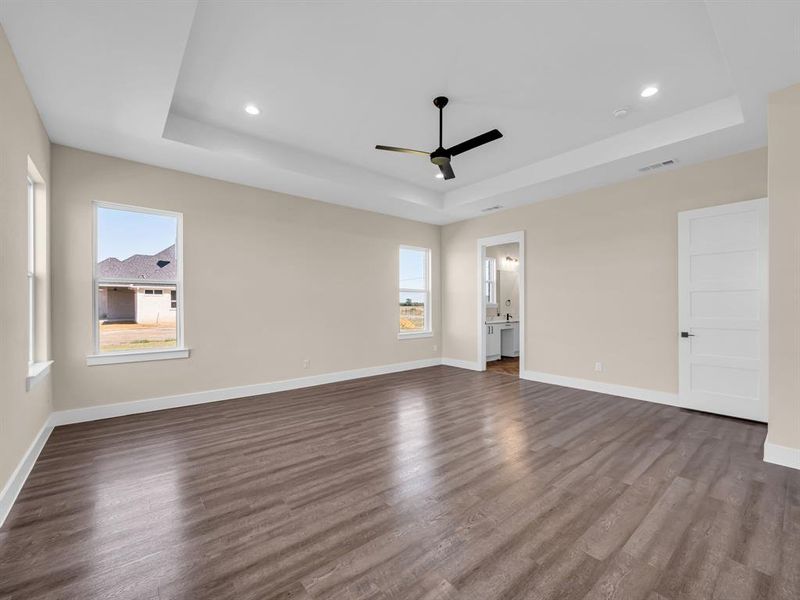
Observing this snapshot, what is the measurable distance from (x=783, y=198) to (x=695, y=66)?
1.24m

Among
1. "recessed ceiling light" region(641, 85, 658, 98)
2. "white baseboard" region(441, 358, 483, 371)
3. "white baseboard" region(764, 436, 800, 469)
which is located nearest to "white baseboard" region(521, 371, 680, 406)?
"white baseboard" region(441, 358, 483, 371)

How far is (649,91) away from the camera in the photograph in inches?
131

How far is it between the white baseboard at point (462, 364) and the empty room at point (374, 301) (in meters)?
1.04

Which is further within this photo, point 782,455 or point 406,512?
point 782,455

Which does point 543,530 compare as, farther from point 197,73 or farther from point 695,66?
point 197,73

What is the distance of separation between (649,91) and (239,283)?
16.3 feet

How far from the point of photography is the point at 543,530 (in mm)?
2055

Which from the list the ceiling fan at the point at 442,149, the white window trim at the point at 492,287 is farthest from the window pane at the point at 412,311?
the ceiling fan at the point at 442,149

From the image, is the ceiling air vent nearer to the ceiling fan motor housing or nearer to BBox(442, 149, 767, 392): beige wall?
BBox(442, 149, 767, 392): beige wall

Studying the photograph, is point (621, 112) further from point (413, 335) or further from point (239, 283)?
point (239, 283)

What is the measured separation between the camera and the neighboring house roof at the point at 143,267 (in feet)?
13.8

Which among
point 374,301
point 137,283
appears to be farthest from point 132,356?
point 374,301

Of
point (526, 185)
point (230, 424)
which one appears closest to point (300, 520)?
point (230, 424)

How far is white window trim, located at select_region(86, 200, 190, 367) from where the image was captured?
4.05 metres
